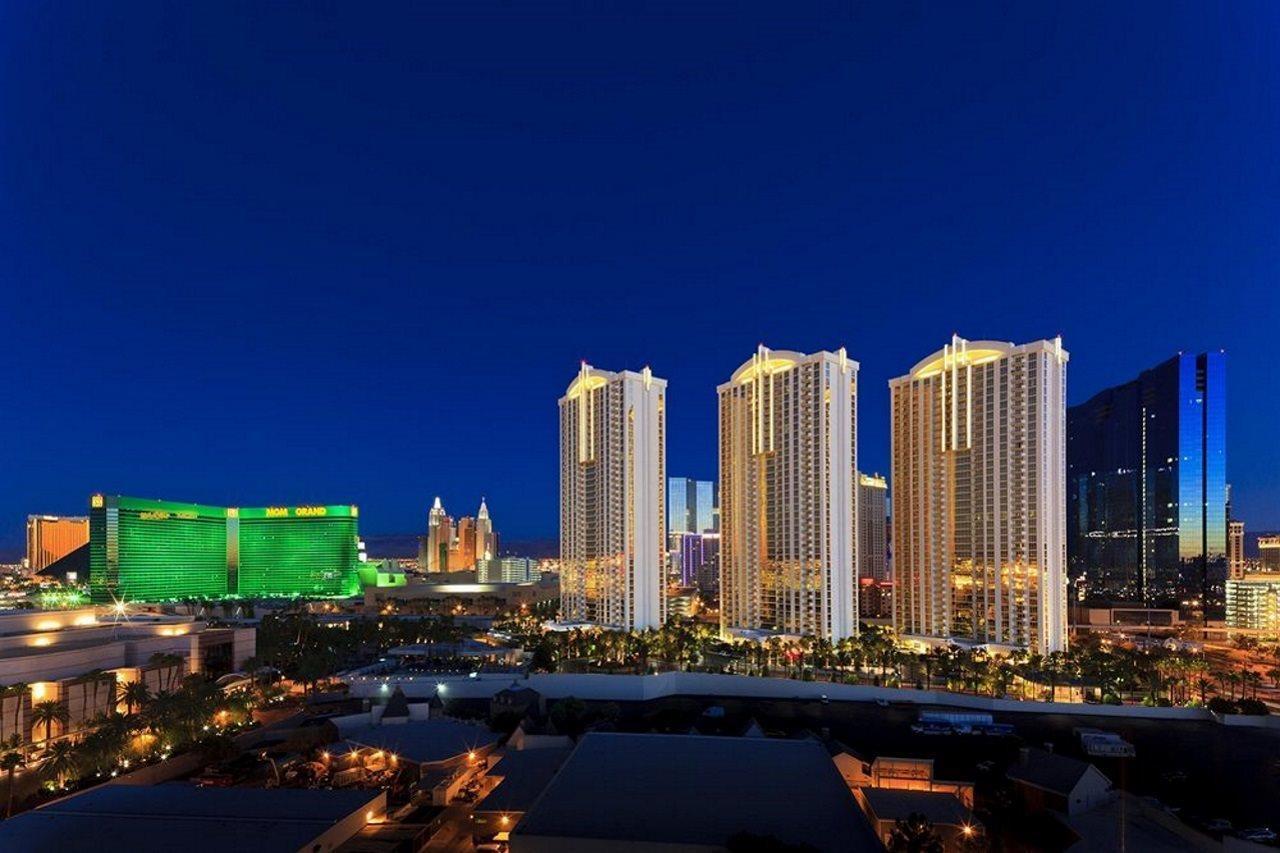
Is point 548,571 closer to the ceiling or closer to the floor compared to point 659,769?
closer to the floor

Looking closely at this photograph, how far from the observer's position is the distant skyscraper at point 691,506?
176m

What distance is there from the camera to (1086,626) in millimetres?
69750

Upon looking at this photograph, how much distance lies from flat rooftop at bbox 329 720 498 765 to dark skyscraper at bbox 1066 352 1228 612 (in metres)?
81.5

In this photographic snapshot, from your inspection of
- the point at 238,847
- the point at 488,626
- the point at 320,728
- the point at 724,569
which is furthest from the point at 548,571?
the point at 238,847

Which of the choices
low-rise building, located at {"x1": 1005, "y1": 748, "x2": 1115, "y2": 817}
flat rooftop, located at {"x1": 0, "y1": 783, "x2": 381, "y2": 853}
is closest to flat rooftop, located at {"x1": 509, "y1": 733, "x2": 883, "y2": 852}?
flat rooftop, located at {"x1": 0, "y1": 783, "x2": 381, "y2": 853}

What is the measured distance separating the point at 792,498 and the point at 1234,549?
69963mm

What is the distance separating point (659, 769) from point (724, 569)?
4393cm

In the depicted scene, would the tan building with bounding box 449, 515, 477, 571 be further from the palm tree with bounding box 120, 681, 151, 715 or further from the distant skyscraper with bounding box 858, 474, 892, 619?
the palm tree with bounding box 120, 681, 151, 715

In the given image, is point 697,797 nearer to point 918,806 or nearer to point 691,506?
point 918,806

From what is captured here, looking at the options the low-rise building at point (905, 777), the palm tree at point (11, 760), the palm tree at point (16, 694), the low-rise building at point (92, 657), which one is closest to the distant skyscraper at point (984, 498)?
the low-rise building at point (905, 777)

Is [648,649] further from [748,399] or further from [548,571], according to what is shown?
[548,571]

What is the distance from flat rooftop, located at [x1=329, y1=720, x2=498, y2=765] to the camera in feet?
83.6

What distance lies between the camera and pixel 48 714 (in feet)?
82.7

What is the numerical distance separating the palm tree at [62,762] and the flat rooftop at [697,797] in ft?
43.3
